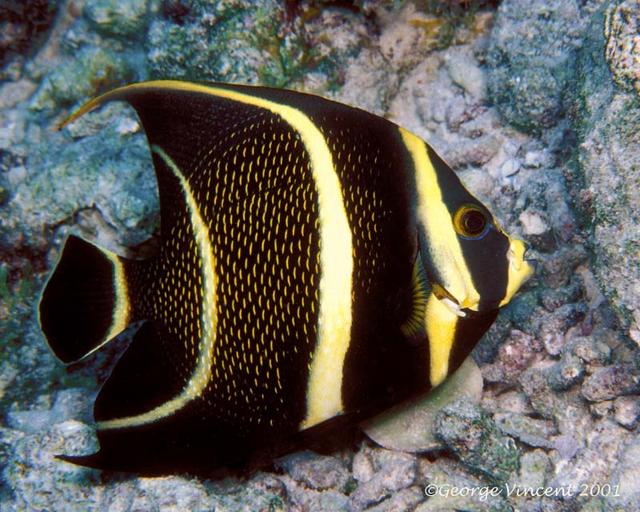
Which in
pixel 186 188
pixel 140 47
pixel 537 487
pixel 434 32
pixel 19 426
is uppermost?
pixel 434 32

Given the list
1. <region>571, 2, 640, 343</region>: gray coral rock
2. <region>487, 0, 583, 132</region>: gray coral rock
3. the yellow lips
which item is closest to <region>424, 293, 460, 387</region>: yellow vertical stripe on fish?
the yellow lips

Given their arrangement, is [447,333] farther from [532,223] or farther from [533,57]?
[533,57]

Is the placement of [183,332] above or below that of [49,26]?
below

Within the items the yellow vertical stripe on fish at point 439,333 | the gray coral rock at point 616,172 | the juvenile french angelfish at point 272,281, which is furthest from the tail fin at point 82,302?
the gray coral rock at point 616,172

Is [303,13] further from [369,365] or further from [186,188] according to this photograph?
[369,365]

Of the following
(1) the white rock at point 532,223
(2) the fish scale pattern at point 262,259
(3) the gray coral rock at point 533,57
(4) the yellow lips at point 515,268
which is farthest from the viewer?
(3) the gray coral rock at point 533,57

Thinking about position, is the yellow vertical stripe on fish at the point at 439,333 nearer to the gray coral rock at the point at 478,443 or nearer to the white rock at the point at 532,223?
the gray coral rock at the point at 478,443

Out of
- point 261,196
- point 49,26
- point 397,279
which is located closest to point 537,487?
point 397,279

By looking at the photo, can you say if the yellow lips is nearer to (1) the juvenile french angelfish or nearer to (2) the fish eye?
(1) the juvenile french angelfish
